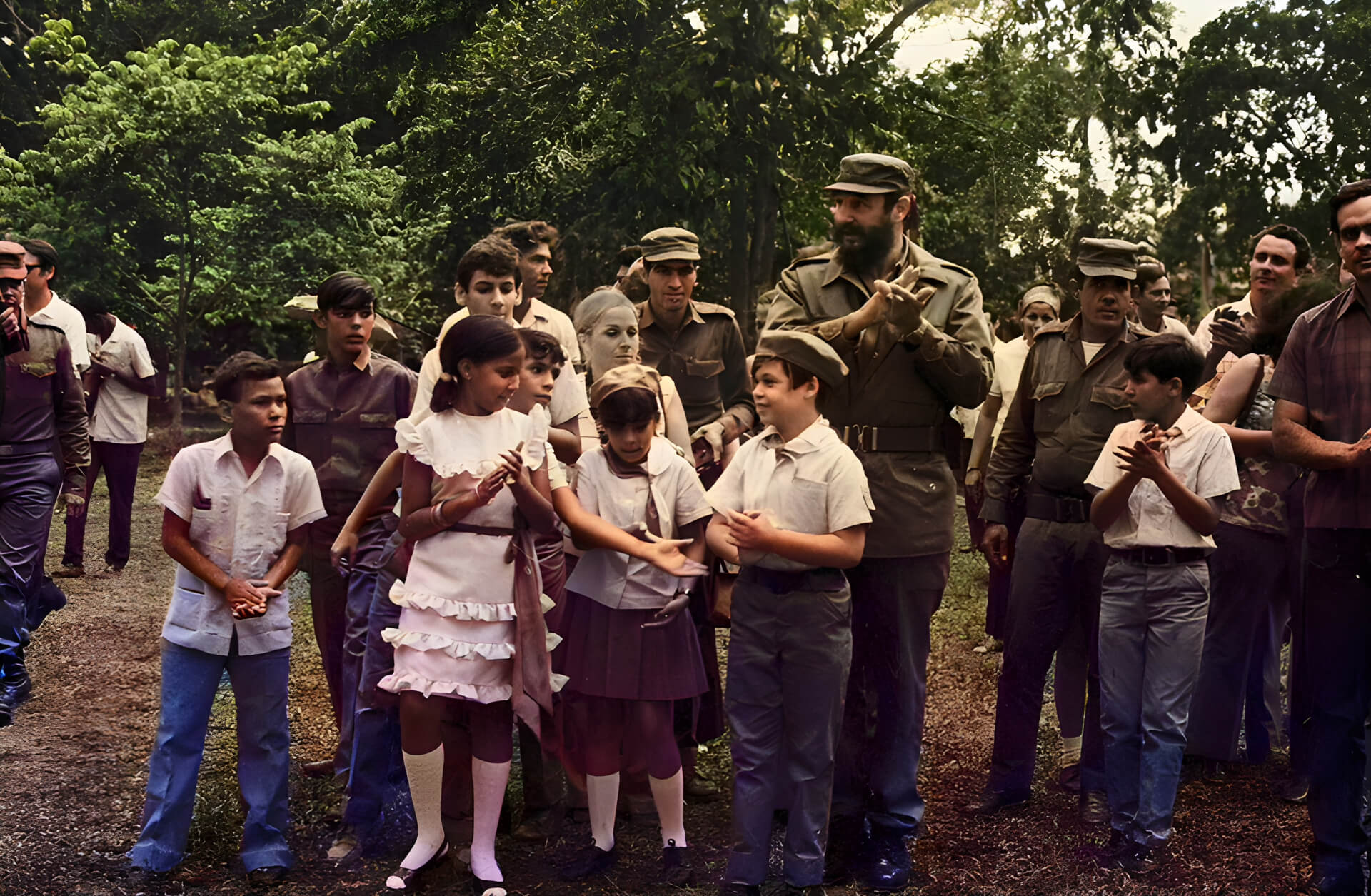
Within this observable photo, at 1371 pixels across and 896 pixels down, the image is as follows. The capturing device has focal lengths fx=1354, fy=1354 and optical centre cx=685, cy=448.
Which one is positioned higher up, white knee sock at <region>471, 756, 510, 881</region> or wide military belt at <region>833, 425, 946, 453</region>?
wide military belt at <region>833, 425, 946, 453</region>

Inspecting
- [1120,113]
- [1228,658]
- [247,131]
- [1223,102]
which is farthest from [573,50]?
[1228,658]

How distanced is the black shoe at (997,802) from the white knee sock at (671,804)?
4.46ft

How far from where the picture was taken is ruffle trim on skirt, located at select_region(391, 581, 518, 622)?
4578 millimetres

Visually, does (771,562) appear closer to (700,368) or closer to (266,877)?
(266,877)

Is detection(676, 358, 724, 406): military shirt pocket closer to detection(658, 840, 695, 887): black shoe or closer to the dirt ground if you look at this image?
the dirt ground

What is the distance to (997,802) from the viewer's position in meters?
5.52

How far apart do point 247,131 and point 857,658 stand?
1978 centimetres

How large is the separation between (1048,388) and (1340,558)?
4.50ft

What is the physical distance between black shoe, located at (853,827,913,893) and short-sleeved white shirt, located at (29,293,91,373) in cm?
585

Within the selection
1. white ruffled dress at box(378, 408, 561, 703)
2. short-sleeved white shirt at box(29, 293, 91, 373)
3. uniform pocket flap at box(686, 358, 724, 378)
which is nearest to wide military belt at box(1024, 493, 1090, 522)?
uniform pocket flap at box(686, 358, 724, 378)

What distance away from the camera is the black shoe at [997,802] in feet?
18.0

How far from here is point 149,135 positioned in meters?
21.3

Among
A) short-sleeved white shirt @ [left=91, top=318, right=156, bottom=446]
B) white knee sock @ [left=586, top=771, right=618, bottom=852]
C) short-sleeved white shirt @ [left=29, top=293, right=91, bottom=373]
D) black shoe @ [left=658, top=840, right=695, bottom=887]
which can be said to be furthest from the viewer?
short-sleeved white shirt @ [left=91, top=318, right=156, bottom=446]

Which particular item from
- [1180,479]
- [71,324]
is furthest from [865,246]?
[71,324]
